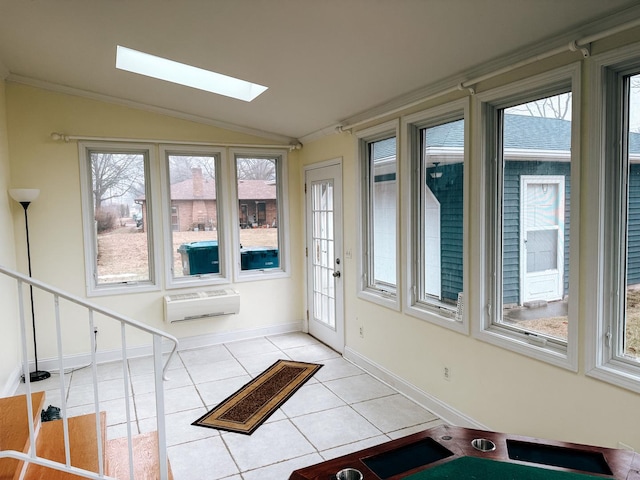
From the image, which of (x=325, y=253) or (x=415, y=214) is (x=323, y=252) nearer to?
(x=325, y=253)

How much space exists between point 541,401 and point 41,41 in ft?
13.8

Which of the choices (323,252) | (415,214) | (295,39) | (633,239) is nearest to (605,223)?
(633,239)

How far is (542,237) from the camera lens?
2.68 m

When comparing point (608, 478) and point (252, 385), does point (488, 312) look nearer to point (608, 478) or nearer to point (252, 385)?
A: point (608, 478)

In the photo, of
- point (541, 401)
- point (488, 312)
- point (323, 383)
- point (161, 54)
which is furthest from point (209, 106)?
point (541, 401)

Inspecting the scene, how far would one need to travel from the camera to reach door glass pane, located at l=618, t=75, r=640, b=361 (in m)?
2.14

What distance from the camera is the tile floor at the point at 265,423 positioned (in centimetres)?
287

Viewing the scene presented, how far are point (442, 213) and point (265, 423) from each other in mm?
2080

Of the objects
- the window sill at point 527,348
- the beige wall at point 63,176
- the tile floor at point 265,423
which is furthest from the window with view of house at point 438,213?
the beige wall at point 63,176

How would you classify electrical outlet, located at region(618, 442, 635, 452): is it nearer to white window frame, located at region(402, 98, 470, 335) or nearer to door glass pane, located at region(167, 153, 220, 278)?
white window frame, located at region(402, 98, 470, 335)

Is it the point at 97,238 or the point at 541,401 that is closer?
the point at 541,401

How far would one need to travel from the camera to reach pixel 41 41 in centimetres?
333

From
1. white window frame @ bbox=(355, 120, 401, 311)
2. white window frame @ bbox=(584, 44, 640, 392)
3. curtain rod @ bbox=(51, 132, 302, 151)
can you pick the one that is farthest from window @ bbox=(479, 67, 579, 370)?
curtain rod @ bbox=(51, 132, 302, 151)

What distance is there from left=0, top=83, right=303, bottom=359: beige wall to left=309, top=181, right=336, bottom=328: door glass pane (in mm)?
1619
